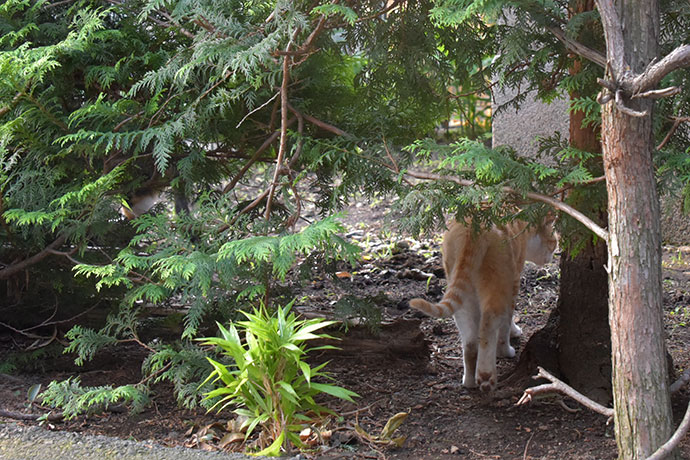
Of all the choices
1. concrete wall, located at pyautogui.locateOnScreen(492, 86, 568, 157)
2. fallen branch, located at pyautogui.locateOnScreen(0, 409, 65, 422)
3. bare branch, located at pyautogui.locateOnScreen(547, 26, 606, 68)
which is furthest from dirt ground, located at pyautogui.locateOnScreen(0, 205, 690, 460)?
concrete wall, located at pyautogui.locateOnScreen(492, 86, 568, 157)

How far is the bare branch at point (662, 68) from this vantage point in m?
2.59

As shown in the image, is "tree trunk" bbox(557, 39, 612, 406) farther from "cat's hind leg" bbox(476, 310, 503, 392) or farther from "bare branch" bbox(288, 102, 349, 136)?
"bare branch" bbox(288, 102, 349, 136)

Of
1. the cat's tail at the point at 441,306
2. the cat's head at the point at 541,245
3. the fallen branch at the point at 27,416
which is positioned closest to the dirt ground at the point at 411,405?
the fallen branch at the point at 27,416

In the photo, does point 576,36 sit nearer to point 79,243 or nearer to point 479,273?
point 479,273

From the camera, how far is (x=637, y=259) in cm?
292

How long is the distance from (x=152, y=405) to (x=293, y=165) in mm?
1625

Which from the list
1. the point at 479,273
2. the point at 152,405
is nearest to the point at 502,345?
the point at 479,273

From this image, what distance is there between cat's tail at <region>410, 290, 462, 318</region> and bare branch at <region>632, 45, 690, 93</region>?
192 cm

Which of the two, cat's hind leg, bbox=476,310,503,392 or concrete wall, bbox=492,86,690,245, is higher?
concrete wall, bbox=492,86,690,245

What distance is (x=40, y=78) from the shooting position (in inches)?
147

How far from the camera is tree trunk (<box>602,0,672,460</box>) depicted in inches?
115

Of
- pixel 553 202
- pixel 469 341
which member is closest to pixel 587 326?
pixel 469 341

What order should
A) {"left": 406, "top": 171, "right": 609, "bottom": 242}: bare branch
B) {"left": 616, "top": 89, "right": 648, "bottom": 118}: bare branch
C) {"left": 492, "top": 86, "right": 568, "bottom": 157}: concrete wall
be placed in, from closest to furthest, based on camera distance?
{"left": 616, "top": 89, "right": 648, "bottom": 118}: bare branch, {"left": 406, "top": 171, "right": 609, "bottom": 242}: bare branch, {"left": 492, "top": 86, "right": 568, "bottom": 157}: concrete wall

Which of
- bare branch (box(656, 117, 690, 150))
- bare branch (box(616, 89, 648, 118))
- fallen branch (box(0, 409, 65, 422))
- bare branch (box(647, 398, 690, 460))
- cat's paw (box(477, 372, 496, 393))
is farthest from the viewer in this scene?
cat's paw (box(477, 372, 496, 393))
